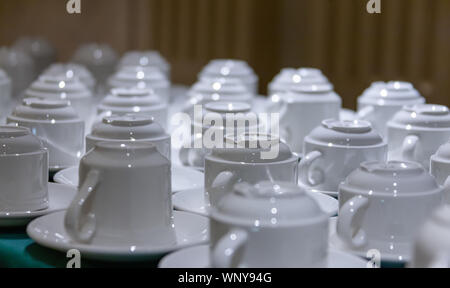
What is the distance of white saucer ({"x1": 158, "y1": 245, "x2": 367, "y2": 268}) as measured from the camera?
0.75m

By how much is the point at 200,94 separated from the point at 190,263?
1.04 m

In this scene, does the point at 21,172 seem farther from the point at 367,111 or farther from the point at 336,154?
the point at 367,111

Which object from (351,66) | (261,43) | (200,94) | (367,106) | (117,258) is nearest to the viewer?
(117,258)

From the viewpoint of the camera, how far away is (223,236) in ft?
2.28

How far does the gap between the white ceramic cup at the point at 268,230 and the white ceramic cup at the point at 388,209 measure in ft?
0.37

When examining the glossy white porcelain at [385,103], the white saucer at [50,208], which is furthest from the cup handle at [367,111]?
the white saucer at [50,208]

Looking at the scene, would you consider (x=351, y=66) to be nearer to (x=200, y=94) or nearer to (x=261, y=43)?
(x=261, y=43)

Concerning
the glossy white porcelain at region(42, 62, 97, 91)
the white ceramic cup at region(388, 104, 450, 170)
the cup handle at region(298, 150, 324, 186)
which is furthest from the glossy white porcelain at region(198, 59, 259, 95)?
the cup handle at region(298, 150, 324, 186)

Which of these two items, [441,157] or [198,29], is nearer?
[441,157]

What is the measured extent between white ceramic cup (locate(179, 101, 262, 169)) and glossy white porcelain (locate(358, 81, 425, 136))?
284mm

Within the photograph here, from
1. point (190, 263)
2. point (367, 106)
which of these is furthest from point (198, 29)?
point (190, 263)

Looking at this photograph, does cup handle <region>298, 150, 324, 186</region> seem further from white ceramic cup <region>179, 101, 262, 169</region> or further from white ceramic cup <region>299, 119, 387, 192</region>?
white ceramic cup <region>179, 101, 262, 169</region>

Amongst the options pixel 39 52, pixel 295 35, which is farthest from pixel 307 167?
pixel 295 35

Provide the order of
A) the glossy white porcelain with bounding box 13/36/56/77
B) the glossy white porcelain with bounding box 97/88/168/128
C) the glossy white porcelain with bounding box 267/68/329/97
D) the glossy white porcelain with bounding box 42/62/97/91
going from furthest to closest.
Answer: the glossy white porcelain with bounding box 13/36/56/77 → the glossy white porcelain with bounding box 42/62/97/91 → the glossy white porcelain with bounding box 267/68/329/97 → the glossy white porcelain with bounding box 97/88/168/128
